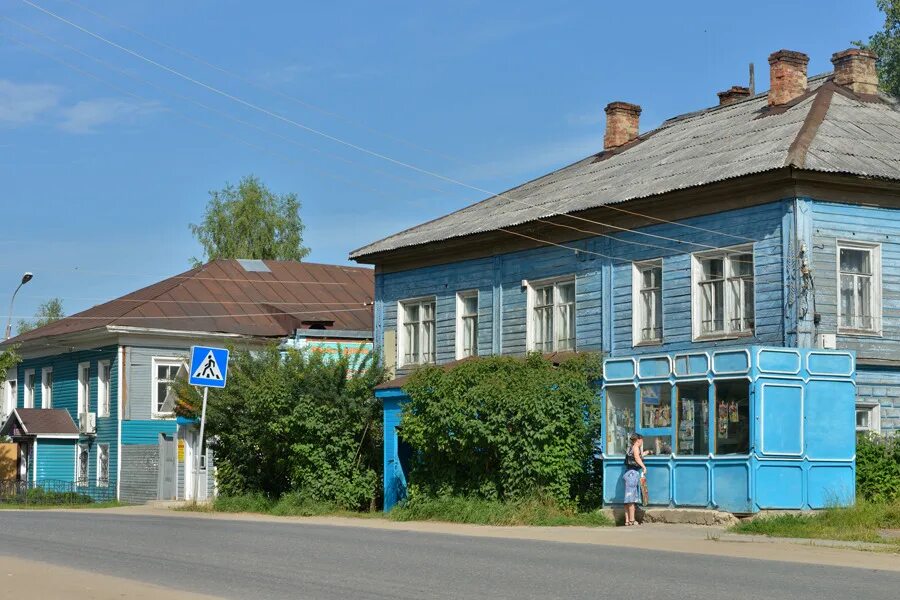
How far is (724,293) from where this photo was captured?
2438 cm

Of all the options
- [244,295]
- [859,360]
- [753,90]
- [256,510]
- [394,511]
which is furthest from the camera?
[244,295]

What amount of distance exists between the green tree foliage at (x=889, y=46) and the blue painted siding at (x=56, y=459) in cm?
3149

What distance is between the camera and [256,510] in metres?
29.9

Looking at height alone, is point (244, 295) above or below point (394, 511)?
above

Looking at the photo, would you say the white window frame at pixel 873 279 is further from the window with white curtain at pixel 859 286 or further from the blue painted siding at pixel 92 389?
the blue painted siding at pixel 92 389

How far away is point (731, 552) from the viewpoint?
53.6 ft

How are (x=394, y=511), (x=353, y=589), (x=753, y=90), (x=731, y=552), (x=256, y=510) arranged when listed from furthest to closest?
(x=753, y=90) < (x=256, y=510) < (x=394, y=511) < (x=731, y=552) < (x=353, y=589)

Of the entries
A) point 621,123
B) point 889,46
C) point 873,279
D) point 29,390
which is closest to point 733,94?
point 621,123

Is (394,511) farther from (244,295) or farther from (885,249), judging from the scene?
(244,295)

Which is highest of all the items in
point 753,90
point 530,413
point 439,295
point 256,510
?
point 753,90

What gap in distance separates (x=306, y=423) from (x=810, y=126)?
40.4 feet

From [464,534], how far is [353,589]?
333 inches

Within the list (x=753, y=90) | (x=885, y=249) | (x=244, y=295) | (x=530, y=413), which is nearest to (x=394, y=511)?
(x=530, y=413)

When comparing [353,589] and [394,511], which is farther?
[394,511]
